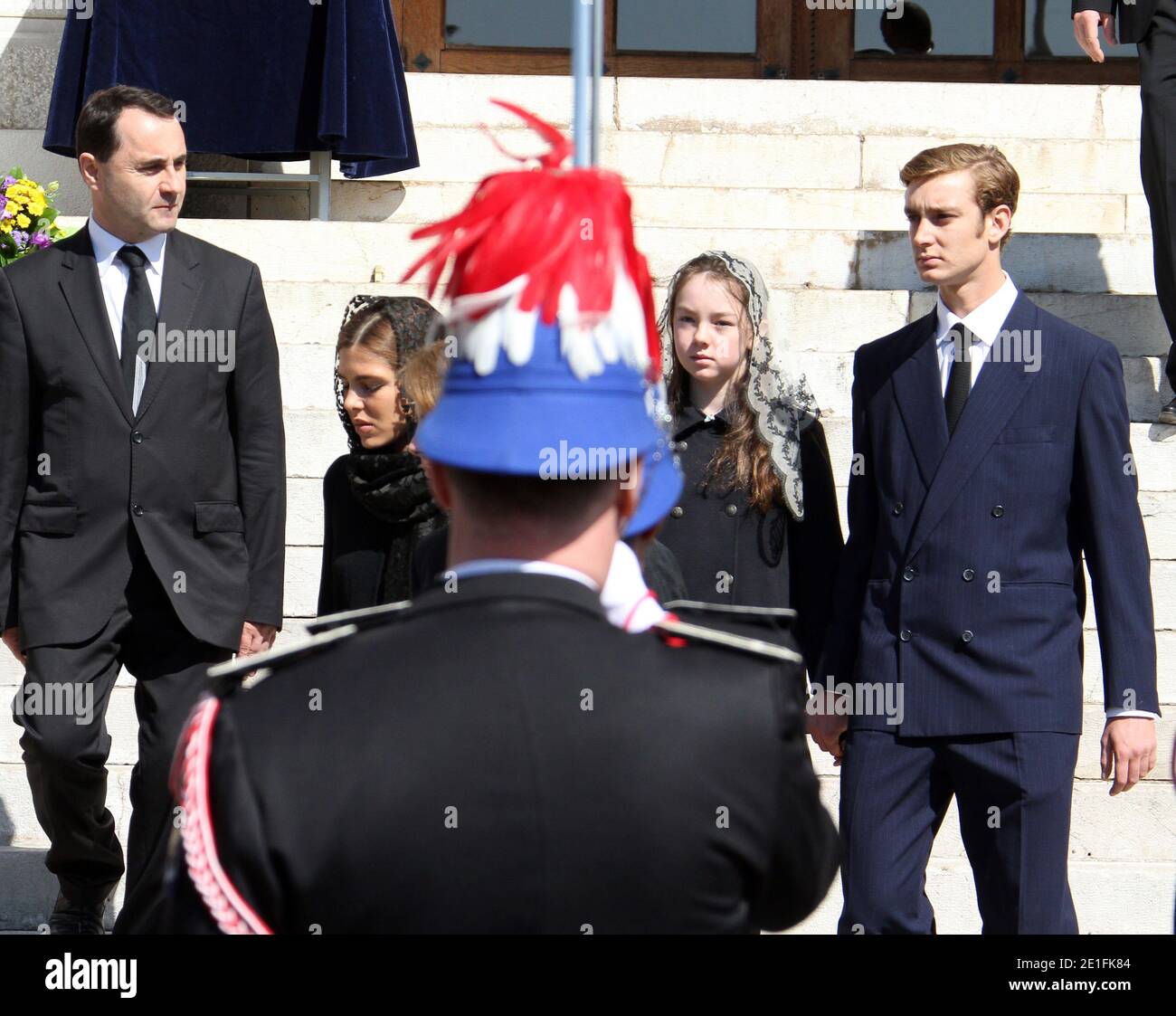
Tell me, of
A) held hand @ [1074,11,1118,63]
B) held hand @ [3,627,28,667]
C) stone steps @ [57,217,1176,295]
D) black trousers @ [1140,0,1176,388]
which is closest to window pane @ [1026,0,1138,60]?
stone steps @ [57,217,1176,295]

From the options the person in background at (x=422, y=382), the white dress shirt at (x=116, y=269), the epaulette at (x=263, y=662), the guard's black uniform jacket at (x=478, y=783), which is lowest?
the guard's black uniform jacket at (x=478, y=783)

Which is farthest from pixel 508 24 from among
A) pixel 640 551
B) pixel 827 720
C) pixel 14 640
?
pixel 640 551

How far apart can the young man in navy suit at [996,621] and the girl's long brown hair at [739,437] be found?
1.01 feet

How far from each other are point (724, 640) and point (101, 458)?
118 inches

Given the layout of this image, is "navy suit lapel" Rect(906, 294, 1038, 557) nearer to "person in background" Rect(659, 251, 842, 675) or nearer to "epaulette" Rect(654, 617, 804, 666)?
"person in background" Rect(659, 251, 842, 675)

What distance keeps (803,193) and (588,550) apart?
668 cm

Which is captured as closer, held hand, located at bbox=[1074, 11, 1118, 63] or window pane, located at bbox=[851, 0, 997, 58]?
held hand, located at bbox=[1074, 11, 1118, 63]

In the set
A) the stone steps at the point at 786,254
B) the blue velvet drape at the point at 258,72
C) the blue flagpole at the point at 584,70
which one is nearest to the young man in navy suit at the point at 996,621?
the blue flagpole at the point at 584,70

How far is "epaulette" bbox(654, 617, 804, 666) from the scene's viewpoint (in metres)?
1.54

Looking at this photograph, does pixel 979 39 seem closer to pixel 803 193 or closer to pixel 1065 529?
pixel 803 193

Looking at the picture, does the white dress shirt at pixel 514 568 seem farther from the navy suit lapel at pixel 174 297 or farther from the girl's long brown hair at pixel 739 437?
the navy suit lapel at pixel 174 297

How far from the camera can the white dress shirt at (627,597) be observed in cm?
160

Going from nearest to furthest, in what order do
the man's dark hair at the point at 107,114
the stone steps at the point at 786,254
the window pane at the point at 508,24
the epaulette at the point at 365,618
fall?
the epaulette at the point at 365,618 → the man's dark hair at the point at 107,114 → the stone steps at the point at 786,254 → the window pane at the point at 508,24

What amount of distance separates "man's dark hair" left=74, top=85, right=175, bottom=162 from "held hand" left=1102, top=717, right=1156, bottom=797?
8.84 feet
